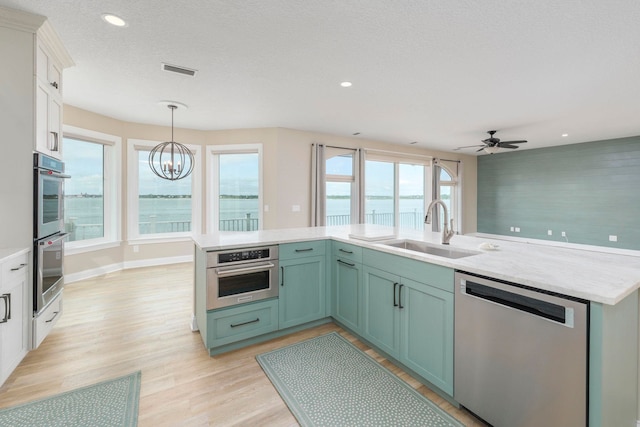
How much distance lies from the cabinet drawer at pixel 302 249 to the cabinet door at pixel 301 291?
0.05 meters

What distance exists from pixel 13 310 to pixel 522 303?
3.15 m

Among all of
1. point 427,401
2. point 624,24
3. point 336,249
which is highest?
point 624,24

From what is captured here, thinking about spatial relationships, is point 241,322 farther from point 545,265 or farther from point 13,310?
point 545,265

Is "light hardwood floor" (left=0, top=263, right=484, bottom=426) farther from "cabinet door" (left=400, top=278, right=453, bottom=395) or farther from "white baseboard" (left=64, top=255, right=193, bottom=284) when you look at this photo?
"white baseboard" (left=64, top=255, right=193, bottom=284)

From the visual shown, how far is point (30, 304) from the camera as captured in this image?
2.16 m

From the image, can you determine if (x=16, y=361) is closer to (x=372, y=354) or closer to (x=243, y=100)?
(x=372, y=354)

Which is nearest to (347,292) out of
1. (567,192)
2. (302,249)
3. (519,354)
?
(302,249)

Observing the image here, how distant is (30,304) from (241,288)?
1.54 m

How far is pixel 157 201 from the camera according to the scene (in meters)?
5.50

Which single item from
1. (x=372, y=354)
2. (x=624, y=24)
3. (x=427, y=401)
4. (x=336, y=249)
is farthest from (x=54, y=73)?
(x=624, y=24)

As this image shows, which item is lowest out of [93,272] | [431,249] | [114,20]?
[93,272]

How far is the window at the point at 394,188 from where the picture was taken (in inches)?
275

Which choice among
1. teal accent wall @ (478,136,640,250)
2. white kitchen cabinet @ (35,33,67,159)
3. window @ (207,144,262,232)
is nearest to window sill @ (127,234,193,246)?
window @ (207,144,262,232)

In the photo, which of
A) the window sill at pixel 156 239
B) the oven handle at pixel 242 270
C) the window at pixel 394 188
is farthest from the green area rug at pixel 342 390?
the window at pixel 394 188
